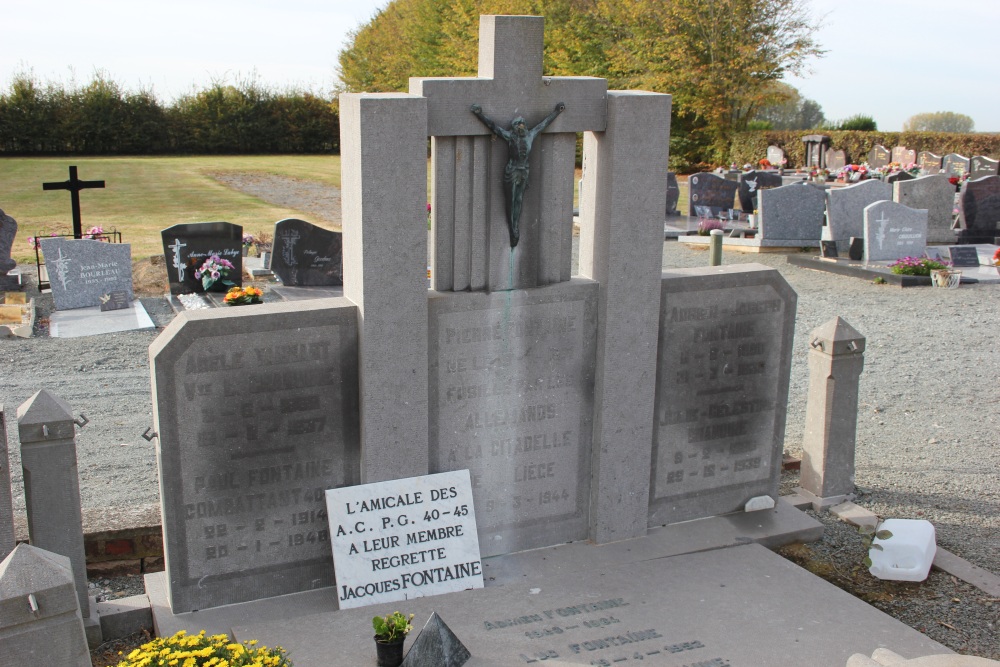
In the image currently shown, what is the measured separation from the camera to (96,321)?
1193cm

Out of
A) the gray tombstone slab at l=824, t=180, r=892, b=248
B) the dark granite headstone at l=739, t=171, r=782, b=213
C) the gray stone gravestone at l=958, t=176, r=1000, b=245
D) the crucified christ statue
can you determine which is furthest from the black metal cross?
the gray stone gravestone at l=958, t=176, r=1000, b=245

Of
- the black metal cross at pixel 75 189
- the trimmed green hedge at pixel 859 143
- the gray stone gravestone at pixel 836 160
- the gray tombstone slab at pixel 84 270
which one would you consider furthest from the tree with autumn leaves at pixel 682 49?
the gray tombstone slab at pixel 84 270

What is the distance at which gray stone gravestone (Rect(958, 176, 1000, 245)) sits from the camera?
18.4m

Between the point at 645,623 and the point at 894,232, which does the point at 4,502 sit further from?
the point at 894,232

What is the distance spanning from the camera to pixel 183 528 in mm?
4840

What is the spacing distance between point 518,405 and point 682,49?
3458 cm

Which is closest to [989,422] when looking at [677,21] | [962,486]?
[962,486]

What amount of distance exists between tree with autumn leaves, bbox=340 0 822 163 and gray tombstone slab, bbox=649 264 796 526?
1254 inches

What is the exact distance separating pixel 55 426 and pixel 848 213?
1538cm

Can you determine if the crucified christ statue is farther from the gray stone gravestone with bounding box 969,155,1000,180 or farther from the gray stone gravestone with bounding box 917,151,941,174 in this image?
the gray stone gravestone with bounding box 917,151,941,174

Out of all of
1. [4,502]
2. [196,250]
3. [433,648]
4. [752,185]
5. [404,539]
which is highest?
[752,185]

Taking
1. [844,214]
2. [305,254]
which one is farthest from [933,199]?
[305,254]

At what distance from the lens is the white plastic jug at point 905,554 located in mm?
5637

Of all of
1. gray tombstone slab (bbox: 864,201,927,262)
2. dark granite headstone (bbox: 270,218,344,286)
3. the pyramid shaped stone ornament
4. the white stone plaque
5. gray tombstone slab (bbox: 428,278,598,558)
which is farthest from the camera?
gray tombstone slab (bbox: 864,201,927,262)
